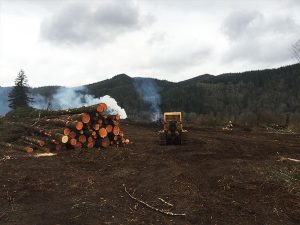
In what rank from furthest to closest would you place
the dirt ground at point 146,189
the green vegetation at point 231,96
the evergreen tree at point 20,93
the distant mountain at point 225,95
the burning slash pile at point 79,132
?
the green vegetation at point 231,96 → the distant mountain at point 225,95 → the evergreen tree at point 20,93 → the burning slash pile at point 79,132 → the dirt ground at point 146,189

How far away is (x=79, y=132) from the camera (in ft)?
57.7

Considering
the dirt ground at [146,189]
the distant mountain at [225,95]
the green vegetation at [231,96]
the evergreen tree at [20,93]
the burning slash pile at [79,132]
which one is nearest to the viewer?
the dirt ground at [146,189]

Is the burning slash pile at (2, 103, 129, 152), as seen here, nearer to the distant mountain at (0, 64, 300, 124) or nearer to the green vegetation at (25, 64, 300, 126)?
the green vegetation at (25, 64, 300, 126)

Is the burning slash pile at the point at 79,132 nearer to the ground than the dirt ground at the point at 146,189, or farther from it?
farther from it

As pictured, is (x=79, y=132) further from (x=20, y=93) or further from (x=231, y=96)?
(x=231, y=96)

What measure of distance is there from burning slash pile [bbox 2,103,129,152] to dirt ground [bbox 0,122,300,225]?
2.04 metres

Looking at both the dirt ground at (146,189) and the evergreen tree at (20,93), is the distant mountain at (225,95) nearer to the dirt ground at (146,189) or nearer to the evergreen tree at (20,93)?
the evergreen tree at (20,93)

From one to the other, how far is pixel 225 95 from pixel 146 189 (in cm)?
11373

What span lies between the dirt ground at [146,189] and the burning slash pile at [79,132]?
2.04 metres

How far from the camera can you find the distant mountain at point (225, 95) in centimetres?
10106

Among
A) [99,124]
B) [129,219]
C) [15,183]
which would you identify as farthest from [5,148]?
[129,219]

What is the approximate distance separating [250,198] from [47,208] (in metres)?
4.48

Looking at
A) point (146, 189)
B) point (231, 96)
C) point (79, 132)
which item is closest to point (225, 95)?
point (231, 96)

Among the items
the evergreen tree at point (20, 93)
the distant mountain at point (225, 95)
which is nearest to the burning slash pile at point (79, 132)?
the evergreen tree at point (20, 93)
